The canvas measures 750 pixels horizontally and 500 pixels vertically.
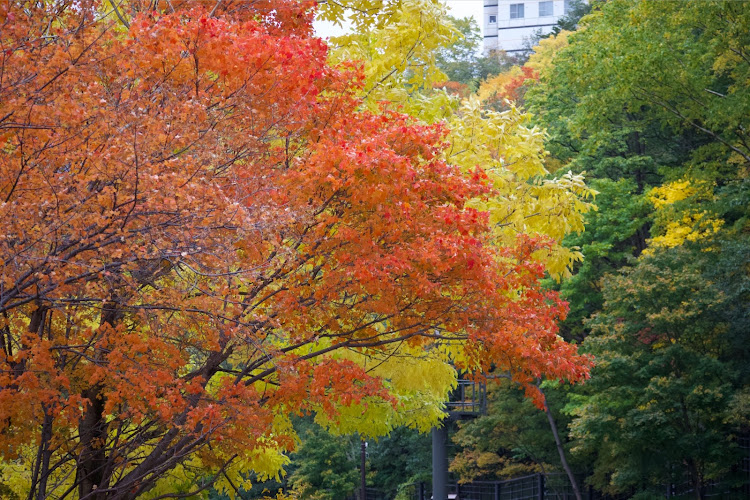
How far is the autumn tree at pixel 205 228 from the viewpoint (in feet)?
22.9

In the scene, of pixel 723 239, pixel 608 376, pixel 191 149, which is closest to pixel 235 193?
pixel 191 149

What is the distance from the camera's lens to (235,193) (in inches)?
322

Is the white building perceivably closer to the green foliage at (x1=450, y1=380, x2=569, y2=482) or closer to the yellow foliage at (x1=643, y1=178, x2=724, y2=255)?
the green foliage at (x1=450, y1=380, x2=569, y2=482)

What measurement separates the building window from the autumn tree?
93.9 m

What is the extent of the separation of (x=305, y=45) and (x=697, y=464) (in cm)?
1867

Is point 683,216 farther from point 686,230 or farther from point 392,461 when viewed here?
point 392,461

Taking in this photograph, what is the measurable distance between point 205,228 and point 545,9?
97907mm

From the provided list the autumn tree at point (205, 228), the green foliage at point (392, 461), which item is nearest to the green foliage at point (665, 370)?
the autumn tree at point (205, 228)

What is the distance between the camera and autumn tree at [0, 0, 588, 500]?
275 inches

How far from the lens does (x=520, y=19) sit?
327 feet

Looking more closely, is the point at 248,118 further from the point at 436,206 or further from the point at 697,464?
the point at 697,464

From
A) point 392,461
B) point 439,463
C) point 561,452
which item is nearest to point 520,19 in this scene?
point 392,461

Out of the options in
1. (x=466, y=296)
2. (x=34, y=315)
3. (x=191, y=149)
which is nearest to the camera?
(x=191, y=149)

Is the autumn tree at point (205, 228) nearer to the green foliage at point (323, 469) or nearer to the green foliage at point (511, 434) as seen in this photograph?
the green foliage at point (511, 434)
